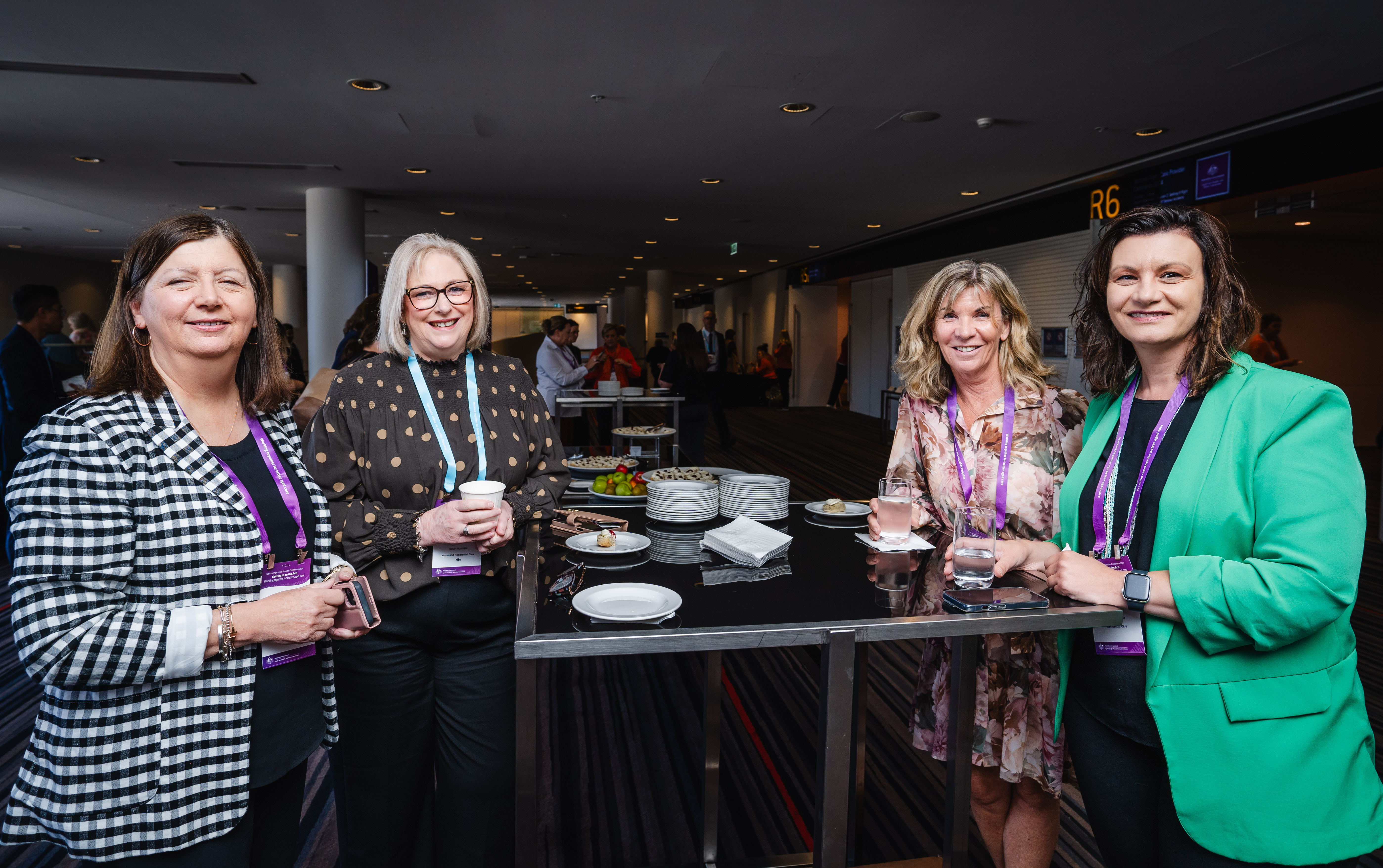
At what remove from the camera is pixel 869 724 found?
9.89 feet

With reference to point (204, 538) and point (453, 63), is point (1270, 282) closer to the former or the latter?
point (453, 63)

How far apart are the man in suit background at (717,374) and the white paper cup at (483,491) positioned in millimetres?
5945

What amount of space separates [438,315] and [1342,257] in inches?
510

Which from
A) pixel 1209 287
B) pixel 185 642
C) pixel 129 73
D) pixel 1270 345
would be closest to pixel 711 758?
pixel 185 642

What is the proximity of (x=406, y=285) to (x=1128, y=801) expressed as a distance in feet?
5.51

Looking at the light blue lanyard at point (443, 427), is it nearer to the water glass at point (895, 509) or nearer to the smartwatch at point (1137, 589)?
the water glass at point (895, 509)

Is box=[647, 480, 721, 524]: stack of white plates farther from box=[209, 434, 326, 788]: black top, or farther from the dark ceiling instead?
the dark ceiling

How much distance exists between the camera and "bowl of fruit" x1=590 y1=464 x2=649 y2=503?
7.64ft

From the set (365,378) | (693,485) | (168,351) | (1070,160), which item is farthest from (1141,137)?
(168,351)

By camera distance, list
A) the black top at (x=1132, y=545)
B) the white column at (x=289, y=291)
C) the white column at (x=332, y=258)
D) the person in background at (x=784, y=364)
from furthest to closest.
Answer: the white column at (x=289, y=291) < the person in background at (x=784, y=364) < the white column at (x=332, y=258) < the black top at (x=1132, y=545)

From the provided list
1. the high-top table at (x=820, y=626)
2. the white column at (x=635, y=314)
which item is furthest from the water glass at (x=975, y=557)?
the white column at (x=635, y=314)

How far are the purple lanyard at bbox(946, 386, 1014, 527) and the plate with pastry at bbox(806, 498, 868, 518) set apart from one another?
256mm

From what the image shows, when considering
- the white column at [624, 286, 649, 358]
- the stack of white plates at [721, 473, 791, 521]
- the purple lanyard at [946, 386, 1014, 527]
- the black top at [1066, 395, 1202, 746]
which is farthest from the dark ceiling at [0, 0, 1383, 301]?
the white column at [624, 286, 649, 358]

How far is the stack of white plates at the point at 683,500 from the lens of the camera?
1.86m
